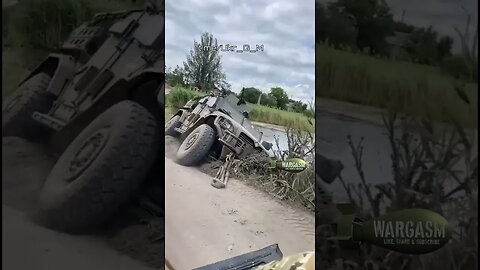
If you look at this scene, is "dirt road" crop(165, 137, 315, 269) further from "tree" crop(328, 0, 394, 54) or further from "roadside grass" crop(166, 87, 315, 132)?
"tree" crop(328, 0, 394, 54)

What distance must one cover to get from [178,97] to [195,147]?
1.01 feet

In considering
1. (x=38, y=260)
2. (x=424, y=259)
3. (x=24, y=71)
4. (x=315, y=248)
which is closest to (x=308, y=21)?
(x=315, y=248)

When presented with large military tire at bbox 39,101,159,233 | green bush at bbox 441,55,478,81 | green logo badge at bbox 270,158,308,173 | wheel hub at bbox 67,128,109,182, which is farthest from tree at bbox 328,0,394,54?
wheel hub at bbox 67,128,109,182

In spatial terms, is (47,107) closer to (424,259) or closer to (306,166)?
(306,166)

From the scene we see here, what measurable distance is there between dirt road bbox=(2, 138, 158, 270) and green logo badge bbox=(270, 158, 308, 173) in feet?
2.82

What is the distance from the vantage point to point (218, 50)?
10.0 feet

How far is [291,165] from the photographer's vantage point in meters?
3.02

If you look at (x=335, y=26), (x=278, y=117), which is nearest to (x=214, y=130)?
(x=278, y=117)

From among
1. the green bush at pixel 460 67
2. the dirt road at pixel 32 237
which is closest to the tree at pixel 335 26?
the green bush at pixel 460 67

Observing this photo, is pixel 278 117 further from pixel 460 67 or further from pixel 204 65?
pixel 460 67

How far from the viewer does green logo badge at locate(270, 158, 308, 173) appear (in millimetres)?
3012

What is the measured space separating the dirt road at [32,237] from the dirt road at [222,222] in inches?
8.3

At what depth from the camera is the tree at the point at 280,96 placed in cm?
303

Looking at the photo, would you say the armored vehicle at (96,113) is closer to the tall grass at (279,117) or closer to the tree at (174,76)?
the tree at (174,76)
